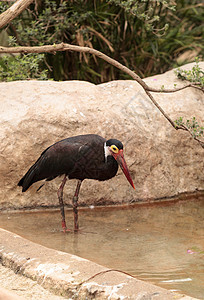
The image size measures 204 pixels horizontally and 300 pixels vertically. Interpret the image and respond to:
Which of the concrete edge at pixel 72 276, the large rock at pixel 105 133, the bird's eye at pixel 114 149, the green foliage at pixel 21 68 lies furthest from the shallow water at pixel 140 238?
the green foliage at pixel 21 68

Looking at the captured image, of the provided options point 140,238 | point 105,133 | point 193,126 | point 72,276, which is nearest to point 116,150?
point 140,238

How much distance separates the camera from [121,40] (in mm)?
8422

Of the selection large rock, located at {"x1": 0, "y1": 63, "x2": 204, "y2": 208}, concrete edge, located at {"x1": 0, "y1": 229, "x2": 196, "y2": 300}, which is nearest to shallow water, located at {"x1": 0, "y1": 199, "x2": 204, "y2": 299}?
large rock, located at {"x1": 0, "y1": 63, "x2": 204, "y2": 208}

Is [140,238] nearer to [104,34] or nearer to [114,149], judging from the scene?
[114,149]

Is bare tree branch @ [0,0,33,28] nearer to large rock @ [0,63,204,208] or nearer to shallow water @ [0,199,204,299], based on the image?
large rock @ [0,63,204,208]

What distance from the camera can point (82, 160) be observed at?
4855 millimetres

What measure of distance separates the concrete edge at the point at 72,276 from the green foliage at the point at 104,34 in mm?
4539

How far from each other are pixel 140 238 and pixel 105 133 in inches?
55.6

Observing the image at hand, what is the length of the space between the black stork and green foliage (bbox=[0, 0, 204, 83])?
2960mm

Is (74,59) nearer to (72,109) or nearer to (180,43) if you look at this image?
(180,43)

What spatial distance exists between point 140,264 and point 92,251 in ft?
1.58

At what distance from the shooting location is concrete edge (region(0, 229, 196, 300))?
109 inches

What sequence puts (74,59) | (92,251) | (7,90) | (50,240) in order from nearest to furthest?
(92,251)
(50,240)
(7,90)
(74,59)

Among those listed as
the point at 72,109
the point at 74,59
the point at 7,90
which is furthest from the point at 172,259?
the point at 74,59
